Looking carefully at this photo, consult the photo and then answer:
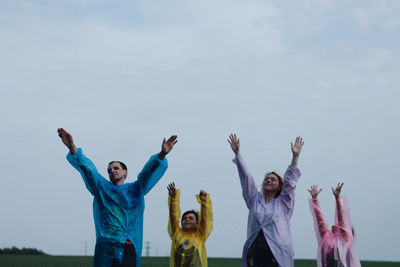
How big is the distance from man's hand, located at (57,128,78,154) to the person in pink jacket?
13.4 feet

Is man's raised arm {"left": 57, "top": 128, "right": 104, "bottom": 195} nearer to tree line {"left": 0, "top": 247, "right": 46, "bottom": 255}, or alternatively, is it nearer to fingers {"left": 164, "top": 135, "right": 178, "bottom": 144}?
fingers {"left": 164, "top": 135, "right": 178, "bottom": 144}

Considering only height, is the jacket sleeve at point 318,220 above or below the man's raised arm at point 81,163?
below

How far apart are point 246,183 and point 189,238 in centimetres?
152

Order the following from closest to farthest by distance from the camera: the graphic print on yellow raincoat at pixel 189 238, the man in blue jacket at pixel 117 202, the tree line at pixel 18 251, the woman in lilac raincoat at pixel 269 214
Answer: the man in blue jacket at pixel 117 202
the woman in lilac raincoat at pixel 269 214
the graphic print on yellow raincoat at pixel 189 238
the tree line at pixel 18 251

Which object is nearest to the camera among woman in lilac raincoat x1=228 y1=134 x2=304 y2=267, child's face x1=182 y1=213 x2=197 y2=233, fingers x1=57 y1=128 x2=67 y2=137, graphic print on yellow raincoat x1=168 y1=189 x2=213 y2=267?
woman in lilac raincoat x1=228 y1=134 x2=304 y2=267

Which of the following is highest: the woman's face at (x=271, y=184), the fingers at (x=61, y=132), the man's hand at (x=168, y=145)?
the fingers at (x=61, y=132)

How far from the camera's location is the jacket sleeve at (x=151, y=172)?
799 centimetres

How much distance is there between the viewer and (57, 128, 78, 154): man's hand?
7.96 m

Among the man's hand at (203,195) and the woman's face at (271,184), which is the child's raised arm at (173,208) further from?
the woman's face at (271,184)

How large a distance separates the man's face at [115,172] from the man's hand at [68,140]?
480 mm

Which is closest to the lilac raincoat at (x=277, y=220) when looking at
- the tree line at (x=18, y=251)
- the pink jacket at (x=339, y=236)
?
the pink jacket at (x=339, y=236)

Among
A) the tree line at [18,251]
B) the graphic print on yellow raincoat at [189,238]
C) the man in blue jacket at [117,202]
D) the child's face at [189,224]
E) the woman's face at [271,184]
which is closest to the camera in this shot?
the man in blue jacket at [117,202]

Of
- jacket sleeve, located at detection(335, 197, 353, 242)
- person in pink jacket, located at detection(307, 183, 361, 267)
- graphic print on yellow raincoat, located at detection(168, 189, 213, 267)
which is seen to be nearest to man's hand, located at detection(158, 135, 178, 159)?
graphic print on yellow raincoat, located at detection(168, 189, 213, 267)

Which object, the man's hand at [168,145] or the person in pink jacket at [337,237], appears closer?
the man's hand at [168,145]
